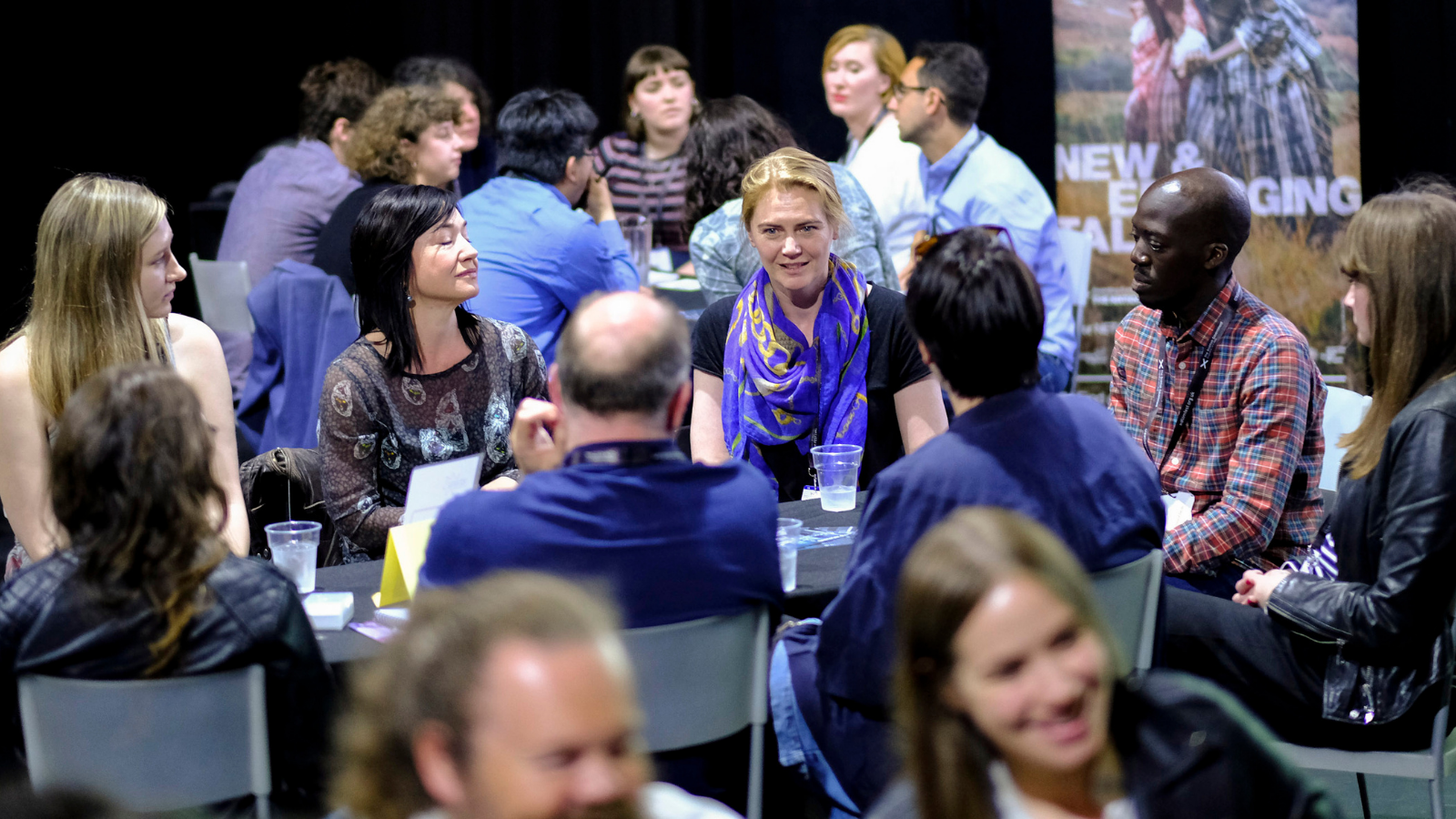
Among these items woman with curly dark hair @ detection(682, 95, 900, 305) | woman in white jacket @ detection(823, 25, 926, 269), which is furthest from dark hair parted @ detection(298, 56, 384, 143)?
woman in white jacket @ detection(823, 25, 926, 269)

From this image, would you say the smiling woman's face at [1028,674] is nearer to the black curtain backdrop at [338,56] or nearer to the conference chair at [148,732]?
the conference chair at [148,732]

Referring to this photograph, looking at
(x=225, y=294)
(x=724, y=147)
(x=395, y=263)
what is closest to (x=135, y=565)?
(x=395, y=263)

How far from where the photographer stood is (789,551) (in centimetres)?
231

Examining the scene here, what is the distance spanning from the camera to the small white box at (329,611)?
84.9 inches

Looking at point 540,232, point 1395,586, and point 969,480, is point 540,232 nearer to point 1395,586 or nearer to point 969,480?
point 969,480

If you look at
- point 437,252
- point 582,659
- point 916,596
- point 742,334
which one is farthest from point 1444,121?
point 582,659

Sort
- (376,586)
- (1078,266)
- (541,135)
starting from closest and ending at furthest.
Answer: (376,586)
(541,135)
(1078,266)

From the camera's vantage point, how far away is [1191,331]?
285cm

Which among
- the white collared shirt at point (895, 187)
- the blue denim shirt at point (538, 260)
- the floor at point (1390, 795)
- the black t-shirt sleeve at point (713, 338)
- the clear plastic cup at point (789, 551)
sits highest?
the white collared shirt at point (895, 187)

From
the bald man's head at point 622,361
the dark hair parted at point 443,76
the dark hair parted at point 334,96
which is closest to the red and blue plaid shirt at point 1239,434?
the bald man's head at point 622,361

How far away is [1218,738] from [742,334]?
6.60 feet

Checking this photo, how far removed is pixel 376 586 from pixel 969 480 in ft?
3.41

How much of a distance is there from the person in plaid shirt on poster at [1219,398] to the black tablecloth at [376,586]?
71 cm

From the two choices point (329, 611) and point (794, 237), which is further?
point (794, 237)
